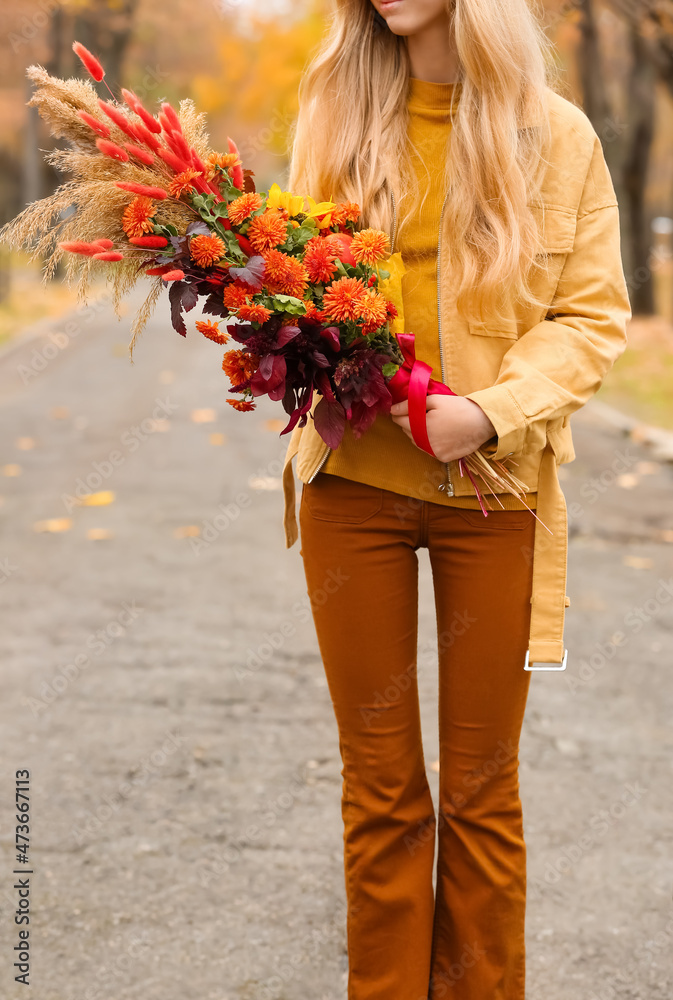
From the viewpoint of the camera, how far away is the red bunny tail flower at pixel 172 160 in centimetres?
191

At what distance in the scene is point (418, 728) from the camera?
7.40ft

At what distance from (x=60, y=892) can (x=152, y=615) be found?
2072 millimetres

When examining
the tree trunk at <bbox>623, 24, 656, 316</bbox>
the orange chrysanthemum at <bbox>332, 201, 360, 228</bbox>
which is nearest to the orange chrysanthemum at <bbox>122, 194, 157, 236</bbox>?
the orange chrysanthemum at <bbox>332, 201, 360, 228</bbox>

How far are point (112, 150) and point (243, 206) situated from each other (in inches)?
10.3

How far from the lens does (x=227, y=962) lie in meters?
2.67

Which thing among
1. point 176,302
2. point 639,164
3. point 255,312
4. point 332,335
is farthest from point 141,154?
point 639,164

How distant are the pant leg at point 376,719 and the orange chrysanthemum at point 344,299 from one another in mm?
394

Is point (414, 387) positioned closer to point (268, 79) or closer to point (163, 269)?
point (163, 269)

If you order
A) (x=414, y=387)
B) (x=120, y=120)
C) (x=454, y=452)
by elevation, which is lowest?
(x=454, y=452)

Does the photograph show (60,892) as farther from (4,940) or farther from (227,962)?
(227,962)

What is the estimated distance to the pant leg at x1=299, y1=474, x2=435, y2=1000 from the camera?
6.94 feet

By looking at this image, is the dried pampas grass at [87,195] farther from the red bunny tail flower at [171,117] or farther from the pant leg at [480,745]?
the pant leg at [480,745]

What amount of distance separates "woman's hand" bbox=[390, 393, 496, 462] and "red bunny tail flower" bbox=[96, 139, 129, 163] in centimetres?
68

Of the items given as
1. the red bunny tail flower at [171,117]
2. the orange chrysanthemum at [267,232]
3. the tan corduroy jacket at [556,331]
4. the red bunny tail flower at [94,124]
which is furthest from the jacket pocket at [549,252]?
the red bunny tail flower at [94,124]
